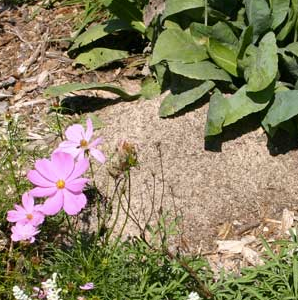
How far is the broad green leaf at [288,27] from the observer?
4291 millimetres

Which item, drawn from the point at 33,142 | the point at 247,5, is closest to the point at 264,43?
the point at 247,5

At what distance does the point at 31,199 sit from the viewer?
311 cm

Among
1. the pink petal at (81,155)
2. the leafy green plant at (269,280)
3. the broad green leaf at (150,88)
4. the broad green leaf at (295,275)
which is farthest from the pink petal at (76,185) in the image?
the broad green leaf at (150,88)

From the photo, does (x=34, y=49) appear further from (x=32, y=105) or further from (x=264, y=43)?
(x=264, y=43)

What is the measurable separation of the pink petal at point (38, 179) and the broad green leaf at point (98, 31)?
217 centimetres

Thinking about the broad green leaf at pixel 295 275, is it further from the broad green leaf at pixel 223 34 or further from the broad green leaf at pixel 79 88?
the broad green leaf at pixel 79 88

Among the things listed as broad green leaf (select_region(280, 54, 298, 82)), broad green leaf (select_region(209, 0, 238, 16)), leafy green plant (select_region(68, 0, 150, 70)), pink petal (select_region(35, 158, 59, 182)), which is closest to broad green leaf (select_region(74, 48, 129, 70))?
leafy green plant (select_region(68, 0, 150, 70))

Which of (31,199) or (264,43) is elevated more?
(31,199)

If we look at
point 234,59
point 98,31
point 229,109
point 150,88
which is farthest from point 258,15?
point 98,31

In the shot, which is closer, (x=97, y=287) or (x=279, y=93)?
(x=97, y=287)

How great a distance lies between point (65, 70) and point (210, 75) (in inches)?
45.4

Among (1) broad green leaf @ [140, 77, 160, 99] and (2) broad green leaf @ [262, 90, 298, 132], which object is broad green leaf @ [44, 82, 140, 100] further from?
(2) broad green leaf @ [262, 90, 298, 132]

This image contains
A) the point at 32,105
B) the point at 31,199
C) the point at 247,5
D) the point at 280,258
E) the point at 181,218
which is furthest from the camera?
the point at 32,105

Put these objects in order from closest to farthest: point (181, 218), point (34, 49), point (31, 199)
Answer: point (31, 199)
point (181, 218)
point (34, 49)
